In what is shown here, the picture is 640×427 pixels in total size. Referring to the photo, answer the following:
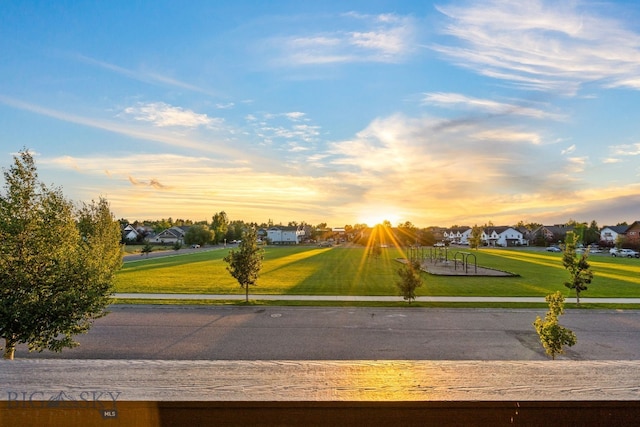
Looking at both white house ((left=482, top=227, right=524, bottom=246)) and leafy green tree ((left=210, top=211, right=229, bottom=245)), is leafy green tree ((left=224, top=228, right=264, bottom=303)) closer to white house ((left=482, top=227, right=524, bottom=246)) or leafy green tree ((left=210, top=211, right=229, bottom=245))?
leafy green tree ((left=210, top=211, right=229, bottom=245))

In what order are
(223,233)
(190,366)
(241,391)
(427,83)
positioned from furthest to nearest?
(223,233)
(427,83)
(190,366)
(241,391)

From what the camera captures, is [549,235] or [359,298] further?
[549,235]

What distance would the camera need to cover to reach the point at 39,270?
836 cm

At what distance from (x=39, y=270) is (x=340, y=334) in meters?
9.10

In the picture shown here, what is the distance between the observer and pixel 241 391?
173 cm

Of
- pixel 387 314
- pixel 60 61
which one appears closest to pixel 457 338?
pixel 387 314

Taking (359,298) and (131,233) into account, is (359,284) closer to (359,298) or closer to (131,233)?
(359,298)

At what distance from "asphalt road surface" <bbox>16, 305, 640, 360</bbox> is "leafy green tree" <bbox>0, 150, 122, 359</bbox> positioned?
308 centimetres

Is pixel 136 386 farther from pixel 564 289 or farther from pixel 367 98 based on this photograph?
pixel 564 289

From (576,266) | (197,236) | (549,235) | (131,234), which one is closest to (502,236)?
(549,235)

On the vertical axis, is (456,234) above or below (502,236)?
above

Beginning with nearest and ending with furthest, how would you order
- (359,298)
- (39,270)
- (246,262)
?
(39,270) → (246,262) → (359,298)

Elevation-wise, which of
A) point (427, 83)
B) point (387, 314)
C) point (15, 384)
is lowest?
point (387, 314)

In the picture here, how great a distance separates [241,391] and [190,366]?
0.48 meters
